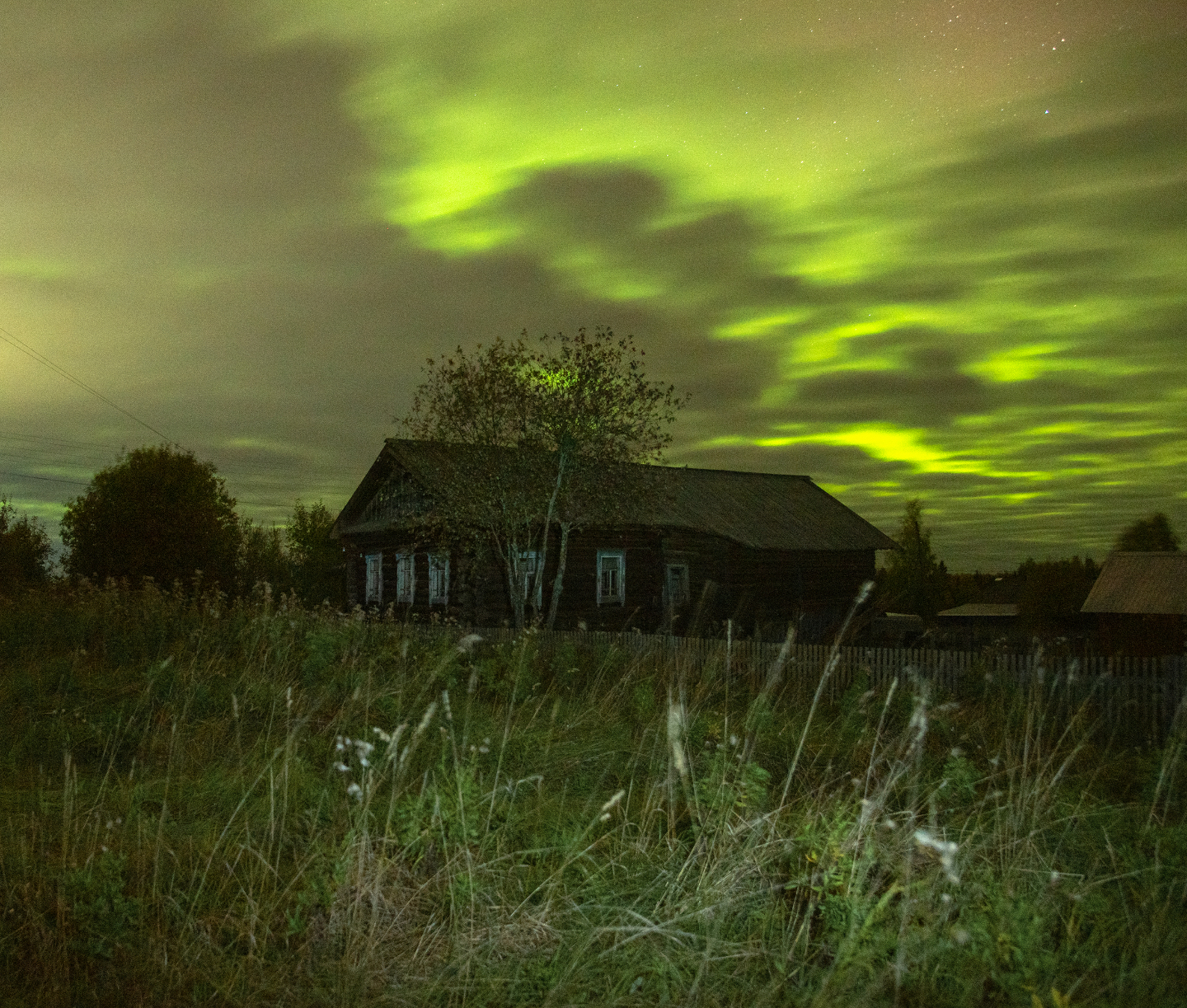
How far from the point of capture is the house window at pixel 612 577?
88.4 ft

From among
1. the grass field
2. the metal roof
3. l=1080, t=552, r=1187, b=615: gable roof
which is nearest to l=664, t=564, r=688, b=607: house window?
l=1080, t=552, r=1187, b=615: gable roof

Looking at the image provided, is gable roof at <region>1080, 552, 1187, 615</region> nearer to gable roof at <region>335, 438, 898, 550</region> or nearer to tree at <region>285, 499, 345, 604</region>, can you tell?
gable roof at <region>335, 438, 898, 550</region>

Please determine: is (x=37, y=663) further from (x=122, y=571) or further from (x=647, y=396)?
(x=122, y=571)

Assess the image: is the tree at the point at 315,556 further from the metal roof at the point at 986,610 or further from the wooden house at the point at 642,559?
the metal roof at the point at 986,610

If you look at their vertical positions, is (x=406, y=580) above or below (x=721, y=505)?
below

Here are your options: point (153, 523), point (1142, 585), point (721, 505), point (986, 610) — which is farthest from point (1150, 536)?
point (153, 523)

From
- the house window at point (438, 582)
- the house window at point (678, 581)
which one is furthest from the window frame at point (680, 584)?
the house window at point (438, 582)

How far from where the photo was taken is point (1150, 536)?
6194 centimetres

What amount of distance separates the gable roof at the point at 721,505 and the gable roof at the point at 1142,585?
7.42 m

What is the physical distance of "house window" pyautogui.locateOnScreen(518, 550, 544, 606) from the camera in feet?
78.7

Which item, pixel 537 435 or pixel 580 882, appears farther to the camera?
pixel 537 435

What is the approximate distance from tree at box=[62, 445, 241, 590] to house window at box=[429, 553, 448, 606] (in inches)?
550

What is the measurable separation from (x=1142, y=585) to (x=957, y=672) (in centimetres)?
2599

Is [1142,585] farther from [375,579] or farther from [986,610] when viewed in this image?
[986,610]
